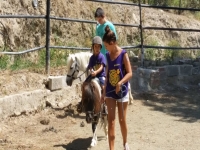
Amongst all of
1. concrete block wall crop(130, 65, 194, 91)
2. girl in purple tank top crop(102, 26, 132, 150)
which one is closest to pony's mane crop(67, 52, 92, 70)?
girl in purple tank top crop(102, 26, 132, 150)

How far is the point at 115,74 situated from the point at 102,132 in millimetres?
1779

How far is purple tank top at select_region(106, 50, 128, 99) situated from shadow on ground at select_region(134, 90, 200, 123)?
267cm

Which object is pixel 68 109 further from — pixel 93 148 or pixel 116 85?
pixel 116 85

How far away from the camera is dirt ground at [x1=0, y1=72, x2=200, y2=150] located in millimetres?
5762

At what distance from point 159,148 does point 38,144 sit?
163cm

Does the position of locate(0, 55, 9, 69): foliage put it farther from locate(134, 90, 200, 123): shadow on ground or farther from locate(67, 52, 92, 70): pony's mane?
locate(134, 90, 200, 123): shadow on ground

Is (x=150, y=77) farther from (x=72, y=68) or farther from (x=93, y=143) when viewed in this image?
(x=93, y=143)

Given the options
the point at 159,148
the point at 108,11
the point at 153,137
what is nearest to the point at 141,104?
the point at 153,137

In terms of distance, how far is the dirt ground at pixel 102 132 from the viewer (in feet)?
18.9

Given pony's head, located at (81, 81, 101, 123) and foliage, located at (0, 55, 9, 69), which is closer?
pony's head, located at (81, 81, 101, 123)

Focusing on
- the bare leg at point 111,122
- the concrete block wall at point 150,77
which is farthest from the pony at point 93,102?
the concrete block wall at point 150,77

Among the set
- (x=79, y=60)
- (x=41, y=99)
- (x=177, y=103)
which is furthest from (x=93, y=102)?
(x=177, y=103)

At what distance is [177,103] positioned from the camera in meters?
8.50

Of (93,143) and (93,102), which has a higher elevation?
(93,102)
